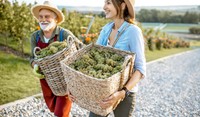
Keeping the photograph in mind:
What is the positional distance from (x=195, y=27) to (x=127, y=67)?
3541 centimetres

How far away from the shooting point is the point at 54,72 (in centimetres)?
237

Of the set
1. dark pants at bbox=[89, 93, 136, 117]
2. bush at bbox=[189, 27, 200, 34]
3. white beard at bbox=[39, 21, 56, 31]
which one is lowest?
bush at bbox=[189, 27, 200, 34]

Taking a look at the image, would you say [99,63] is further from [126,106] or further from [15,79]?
[15,79]

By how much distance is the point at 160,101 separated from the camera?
5297 millimetres

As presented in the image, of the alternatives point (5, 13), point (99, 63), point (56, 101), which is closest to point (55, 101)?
point (56, 101)

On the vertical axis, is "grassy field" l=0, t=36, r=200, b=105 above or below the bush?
above

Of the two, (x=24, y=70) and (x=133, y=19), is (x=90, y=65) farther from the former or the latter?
(x=24, y=70)

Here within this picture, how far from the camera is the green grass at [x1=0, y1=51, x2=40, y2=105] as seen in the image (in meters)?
4.57

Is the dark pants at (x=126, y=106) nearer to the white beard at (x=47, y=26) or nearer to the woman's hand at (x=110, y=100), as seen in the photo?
the woman's hand at (x=110, y=100)

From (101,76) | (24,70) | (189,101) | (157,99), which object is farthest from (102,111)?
(24,70)

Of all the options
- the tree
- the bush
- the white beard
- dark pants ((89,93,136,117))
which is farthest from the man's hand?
the bush

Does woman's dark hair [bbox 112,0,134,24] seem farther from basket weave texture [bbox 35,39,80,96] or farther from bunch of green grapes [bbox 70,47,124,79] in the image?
basket weave texture [bbox 35,39,80,96]

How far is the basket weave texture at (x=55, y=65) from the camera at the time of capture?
230 centimetres

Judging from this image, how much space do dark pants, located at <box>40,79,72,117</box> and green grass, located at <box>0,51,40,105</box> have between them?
61.3 inches
